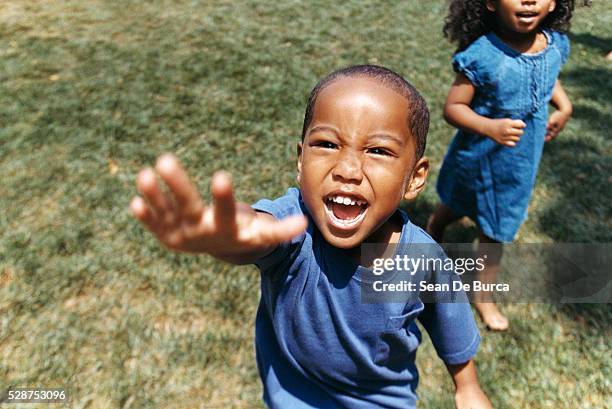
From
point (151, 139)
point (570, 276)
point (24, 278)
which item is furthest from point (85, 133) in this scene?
point (570, 276)

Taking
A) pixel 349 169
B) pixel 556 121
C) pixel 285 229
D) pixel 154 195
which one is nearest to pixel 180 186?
pixel 154 195

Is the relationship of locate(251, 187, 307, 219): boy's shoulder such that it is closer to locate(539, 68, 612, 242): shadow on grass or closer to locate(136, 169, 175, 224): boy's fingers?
locate(136, 169, 175, 224): boy's fingers

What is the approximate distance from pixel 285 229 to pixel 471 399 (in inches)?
42.4

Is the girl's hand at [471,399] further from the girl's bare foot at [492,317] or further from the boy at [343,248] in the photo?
the girl's bare foot at [492,317]

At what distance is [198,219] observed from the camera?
875 millimetres

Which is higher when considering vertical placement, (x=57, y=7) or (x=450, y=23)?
(x=450, y=23)

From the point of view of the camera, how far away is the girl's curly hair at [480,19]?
217 cm

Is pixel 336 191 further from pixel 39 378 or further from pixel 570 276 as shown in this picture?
pixel 570 276

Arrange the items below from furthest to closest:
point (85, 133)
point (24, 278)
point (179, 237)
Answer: point (85, 133) < point (24, 278) < point (179, 237)

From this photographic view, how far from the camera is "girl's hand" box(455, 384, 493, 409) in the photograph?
1.63 metres

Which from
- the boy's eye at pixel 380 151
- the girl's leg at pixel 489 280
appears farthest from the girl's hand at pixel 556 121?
the boy's eye at pixel 380 151

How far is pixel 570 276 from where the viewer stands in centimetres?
313

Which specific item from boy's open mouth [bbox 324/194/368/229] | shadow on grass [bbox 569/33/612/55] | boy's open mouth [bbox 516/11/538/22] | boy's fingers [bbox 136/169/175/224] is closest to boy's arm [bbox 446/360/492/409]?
boy's open mouth [bbox 324/194/368/229]

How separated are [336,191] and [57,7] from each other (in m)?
5.96
